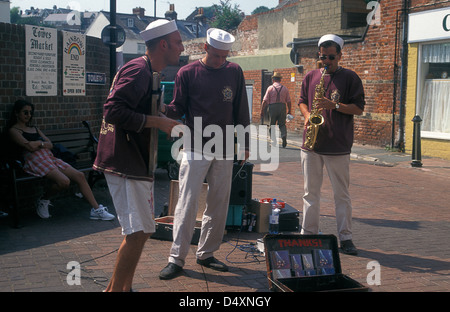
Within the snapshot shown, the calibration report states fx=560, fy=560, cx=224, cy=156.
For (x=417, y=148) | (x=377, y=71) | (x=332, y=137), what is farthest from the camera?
(x=377, y=71)

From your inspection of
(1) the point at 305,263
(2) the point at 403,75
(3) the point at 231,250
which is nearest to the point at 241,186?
(3) the point at 231,250

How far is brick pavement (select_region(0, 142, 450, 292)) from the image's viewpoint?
475 centimetres

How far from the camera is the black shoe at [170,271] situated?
4.83 meters

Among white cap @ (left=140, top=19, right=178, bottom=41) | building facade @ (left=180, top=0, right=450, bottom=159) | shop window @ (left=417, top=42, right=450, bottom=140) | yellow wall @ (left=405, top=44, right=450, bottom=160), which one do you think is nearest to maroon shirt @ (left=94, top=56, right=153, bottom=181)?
white cap @ (left=140, top=19, right=178, bottom=41)

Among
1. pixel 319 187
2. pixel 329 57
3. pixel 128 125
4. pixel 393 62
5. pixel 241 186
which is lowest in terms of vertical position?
pixel 241 186

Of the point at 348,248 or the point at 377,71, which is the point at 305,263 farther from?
the point at 377,71

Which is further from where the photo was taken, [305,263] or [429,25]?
[429,25]

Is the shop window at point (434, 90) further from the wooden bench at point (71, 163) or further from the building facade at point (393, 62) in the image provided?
the wooden bench at point (71, 163)

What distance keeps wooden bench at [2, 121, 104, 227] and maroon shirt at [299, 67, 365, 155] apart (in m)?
3.51

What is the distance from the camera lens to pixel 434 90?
1509cm

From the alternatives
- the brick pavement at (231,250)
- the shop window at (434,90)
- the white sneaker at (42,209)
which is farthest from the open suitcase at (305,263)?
the shop window at (434,90)

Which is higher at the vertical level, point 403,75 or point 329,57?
point 403,75

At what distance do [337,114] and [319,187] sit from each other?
0.78 m

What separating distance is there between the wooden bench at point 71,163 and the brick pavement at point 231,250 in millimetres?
346
